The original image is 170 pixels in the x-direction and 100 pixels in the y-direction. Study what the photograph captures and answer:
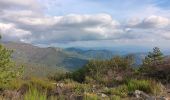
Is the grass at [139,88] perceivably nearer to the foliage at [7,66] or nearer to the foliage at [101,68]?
the foliage at [7,66]

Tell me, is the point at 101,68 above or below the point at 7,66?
below

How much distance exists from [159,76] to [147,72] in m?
1.37

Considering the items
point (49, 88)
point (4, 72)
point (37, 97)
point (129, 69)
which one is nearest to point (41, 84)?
point (49, 88)

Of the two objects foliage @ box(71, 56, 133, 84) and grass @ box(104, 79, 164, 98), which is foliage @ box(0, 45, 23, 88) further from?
grass @ box(104, 79, 164, 98)

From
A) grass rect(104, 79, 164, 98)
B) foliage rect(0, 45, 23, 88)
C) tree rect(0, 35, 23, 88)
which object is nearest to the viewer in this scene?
grass rect(104, 79, 164, 98)

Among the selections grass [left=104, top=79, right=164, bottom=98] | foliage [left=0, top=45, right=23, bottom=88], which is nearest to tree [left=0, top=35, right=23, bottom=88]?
foliage [left=0, top=45, right=23, bottom=88]

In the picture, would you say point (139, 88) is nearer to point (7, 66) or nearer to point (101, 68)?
point (7, 66)

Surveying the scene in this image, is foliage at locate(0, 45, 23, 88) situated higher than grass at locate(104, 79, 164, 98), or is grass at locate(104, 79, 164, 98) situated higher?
foliage at locate(0, 45, 23, 88)

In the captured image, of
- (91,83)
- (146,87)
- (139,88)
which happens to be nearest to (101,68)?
(91,83)

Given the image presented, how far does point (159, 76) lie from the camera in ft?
64.7

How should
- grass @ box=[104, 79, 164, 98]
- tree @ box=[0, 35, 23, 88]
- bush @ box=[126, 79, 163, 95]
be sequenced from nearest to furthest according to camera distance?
grass @ box=[104, 79, 164, 98], bush @ box=[126, 79, 163, 95], tree @ box=[0, 35, 23, 88]

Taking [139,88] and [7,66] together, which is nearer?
[139,88]

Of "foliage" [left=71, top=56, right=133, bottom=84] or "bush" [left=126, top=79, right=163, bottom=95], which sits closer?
"bush" [left=126, top=79, right=163, bottom=95]

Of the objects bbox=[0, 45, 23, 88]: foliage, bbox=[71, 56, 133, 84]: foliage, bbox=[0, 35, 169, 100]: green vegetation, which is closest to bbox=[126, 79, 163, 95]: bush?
bbox=[0, 35, 169, 100]: green vegetation
